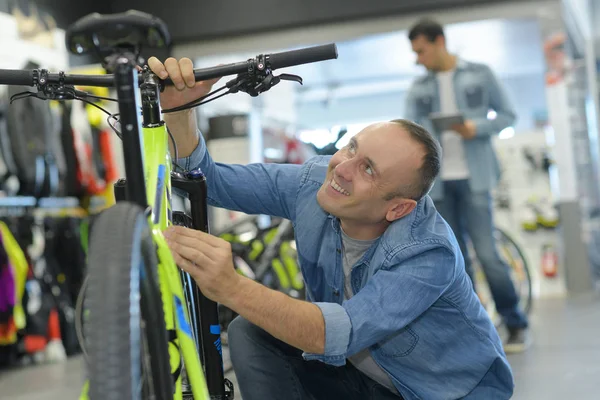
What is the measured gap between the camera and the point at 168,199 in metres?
1.33

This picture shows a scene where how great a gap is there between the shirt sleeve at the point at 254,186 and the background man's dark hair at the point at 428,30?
6.24ft

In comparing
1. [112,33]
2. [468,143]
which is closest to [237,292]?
[112,33]

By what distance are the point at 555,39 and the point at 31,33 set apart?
167 inches

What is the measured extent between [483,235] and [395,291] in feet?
7.50

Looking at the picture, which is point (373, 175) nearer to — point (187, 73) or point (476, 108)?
point (187, 73)

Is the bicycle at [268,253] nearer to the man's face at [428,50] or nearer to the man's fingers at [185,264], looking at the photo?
the man's face at [428,50]

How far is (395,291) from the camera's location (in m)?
1.45

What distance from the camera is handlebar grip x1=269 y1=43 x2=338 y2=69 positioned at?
1397mm

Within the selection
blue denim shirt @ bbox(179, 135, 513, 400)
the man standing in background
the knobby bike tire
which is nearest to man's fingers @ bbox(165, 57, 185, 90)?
blue denim shirt @ bbox(179, 135, 513, 400)

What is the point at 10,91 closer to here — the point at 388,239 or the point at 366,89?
the point at 388,239

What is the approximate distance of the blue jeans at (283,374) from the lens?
176 centimetres

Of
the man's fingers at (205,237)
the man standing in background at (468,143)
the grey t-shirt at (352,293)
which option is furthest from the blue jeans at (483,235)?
the man's fingers at (205,237)

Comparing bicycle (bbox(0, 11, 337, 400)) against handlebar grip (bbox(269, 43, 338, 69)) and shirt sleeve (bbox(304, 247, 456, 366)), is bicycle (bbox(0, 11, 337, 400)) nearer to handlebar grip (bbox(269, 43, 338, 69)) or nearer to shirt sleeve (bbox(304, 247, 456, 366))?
Result: handlebar grip (bbox(269, 43, 338, 69))

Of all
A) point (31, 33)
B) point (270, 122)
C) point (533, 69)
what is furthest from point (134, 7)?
point (533, 69)
